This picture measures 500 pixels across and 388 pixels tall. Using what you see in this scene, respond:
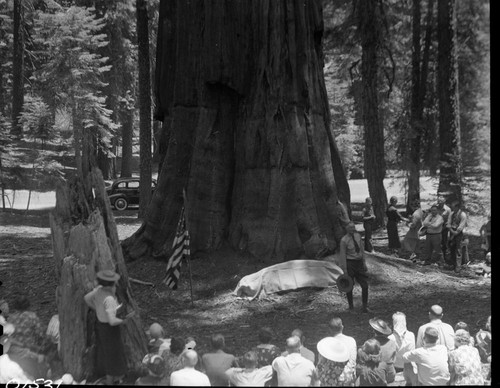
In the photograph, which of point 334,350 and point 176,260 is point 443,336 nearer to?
point 334,350

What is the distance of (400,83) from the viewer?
25453mm

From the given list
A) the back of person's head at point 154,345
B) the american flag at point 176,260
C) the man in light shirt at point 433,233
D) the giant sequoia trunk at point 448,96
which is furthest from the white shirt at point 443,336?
the giant sequoia trunk at point 448,96

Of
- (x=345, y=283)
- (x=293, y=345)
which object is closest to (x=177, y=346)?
(x=293, y=345)

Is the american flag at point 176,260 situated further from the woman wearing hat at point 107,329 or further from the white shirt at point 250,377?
the white shirt at point 250,377

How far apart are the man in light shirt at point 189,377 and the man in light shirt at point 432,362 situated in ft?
7.10

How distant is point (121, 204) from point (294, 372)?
23755 mm

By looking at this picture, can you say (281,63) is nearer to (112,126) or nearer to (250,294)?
(250,294)

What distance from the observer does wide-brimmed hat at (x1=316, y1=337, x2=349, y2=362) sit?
19.4 ft

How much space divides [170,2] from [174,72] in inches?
66.7

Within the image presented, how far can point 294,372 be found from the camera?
5.40 m

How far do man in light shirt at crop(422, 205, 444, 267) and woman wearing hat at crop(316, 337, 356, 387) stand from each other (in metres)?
7.57

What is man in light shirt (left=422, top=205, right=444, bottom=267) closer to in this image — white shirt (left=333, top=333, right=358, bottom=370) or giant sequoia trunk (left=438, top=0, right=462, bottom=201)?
giant sequoia trunk (left=438, top=0, right=462, bottom=201)

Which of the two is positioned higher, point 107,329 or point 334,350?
point 107,329

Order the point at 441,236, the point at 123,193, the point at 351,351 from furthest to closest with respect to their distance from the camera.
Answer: the point at 123,193
the point at 441,236
the point at 351,351
